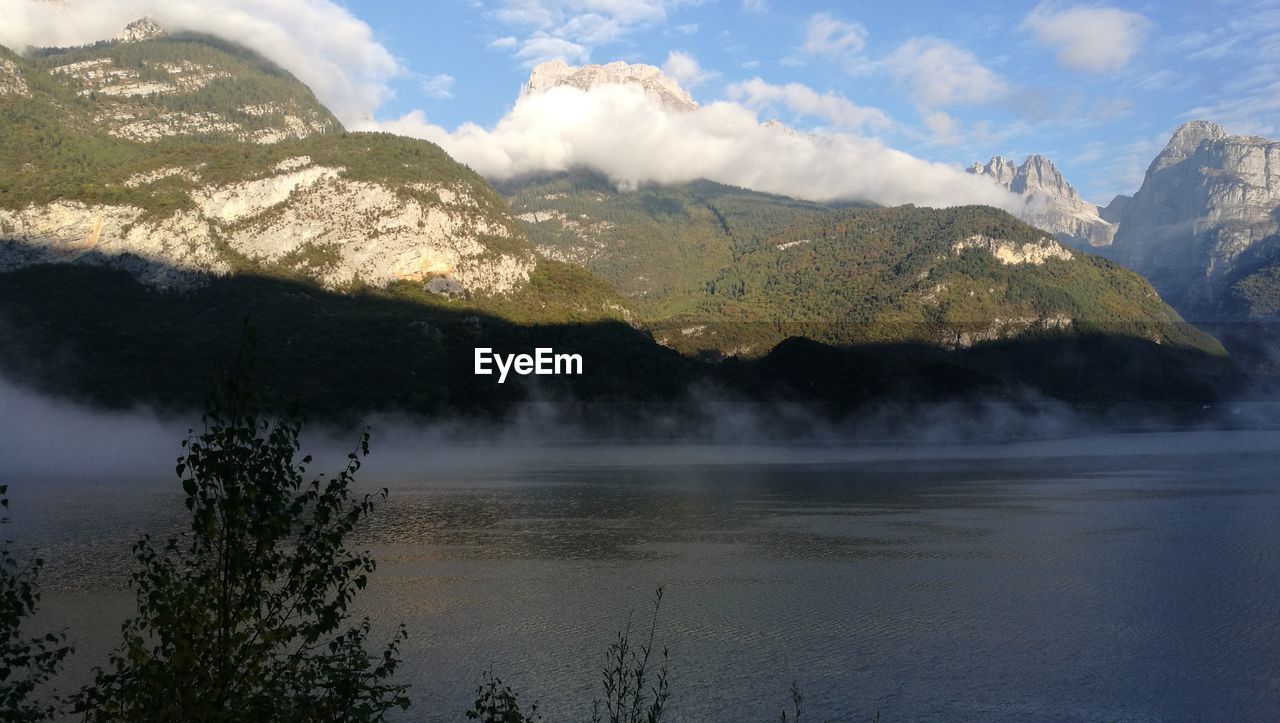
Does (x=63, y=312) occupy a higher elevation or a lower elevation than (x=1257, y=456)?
higher

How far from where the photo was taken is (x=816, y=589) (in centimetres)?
3212

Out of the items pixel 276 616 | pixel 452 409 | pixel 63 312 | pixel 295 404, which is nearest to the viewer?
pixel 295 404

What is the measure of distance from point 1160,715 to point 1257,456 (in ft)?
319

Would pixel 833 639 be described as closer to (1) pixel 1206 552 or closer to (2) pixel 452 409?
(1) pixel 1206 552

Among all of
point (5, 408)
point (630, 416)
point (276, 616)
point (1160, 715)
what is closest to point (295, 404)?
point (276, 616)

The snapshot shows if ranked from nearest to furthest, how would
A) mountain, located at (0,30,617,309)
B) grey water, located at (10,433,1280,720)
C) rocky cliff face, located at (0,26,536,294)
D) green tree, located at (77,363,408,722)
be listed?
green tree, located at (77,363,408,722)
grey water, located at (10,433,1280,720)
rocky cliff face, located at (0,26,536,294)
mountain, located at (0,30,617,309)

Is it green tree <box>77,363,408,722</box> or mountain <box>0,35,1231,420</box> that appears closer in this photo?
green tree <box>77,363,408,722</box>

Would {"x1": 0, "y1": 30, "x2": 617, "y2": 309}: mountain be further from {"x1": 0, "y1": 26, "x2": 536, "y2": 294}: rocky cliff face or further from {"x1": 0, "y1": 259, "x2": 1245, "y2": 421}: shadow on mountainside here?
{"x1": 0, "y1": 259, "x2": 1245, "y2": 421}: shadow on mountainside

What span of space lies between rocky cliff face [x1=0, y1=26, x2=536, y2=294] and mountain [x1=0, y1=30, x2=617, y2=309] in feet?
0.73

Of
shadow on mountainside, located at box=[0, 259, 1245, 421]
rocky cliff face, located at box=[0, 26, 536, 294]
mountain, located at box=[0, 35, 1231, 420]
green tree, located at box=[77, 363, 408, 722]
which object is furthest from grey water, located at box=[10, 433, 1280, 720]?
rocky cliff face, located at box=[0, 26, 536, 294]

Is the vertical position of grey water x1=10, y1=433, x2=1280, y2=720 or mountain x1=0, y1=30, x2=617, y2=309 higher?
mountain x1=0, y1=30, x2=617, y2=309

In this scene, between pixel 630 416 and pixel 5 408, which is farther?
pixel 630 416

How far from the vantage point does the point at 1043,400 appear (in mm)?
166750

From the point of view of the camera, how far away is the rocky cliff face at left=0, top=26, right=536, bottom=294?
→ 5032 inches
